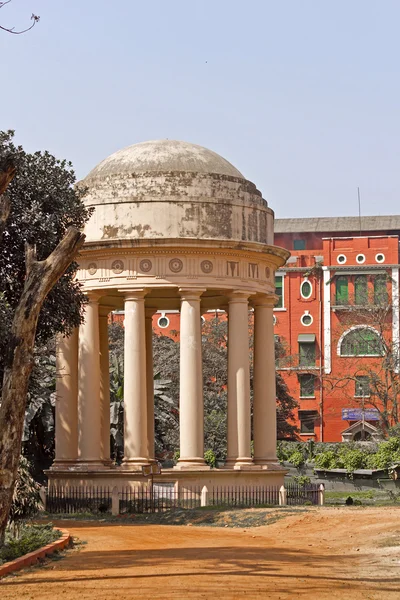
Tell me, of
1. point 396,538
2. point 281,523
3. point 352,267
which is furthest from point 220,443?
point 396,538

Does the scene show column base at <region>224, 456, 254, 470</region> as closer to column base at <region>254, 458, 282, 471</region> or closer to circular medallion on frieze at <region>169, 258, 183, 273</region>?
column base at <region>254, 458, 282, 471</region>

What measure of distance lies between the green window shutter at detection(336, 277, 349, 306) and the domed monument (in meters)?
55.3

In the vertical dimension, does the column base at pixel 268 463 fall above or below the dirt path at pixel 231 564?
above

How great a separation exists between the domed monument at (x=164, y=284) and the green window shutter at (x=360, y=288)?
173ft

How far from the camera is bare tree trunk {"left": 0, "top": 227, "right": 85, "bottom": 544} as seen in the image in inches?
816

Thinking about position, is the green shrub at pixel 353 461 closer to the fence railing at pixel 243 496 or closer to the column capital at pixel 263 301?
the column capital at pixel 263 301

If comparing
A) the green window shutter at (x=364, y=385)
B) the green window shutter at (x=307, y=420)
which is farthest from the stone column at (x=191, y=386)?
the green window shutter at (x=307, y=420)

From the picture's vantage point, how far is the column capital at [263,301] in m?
44.3

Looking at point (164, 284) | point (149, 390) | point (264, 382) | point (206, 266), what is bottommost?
point (149, 390)

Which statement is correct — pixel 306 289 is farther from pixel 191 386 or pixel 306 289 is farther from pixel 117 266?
pixel 117 266

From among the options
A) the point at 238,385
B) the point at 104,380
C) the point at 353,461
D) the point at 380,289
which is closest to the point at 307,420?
the point at 380,289

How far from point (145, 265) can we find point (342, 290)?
5912 centimetres

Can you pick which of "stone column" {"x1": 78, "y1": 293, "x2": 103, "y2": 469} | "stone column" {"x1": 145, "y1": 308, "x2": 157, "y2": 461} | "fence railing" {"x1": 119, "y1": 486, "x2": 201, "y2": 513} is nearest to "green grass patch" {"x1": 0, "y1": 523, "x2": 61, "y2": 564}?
"fence railing" {"x1": 119, "y1": 486, "x2": 201, "y2": 513}

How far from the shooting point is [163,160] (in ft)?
142
